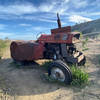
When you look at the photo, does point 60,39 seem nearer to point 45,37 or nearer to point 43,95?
point 45,37

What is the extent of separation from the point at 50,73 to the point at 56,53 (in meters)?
0.92

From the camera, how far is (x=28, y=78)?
4379 mm

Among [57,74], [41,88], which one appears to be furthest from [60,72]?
[41,88]

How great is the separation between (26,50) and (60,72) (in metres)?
2.12

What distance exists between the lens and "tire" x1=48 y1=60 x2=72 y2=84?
12.2ft

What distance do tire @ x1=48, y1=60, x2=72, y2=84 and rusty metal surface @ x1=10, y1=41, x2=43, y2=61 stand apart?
50.0 inches

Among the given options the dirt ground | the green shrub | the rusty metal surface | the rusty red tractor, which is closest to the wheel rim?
the rusty red tractor

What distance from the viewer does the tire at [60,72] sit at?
3.71 meters

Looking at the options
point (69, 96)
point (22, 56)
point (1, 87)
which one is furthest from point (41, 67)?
point (69, 96)

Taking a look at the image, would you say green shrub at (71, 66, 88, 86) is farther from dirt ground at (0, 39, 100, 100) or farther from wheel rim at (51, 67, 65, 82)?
wheel rim at (51, 67, 65, 82)

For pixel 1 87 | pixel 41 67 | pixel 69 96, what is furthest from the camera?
pixel 41 67

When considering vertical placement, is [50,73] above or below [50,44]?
below

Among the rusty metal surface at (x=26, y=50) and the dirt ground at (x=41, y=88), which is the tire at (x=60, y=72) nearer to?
the dirt ground at (x=41, y=88)

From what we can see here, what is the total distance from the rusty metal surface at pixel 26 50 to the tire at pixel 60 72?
1.27m
